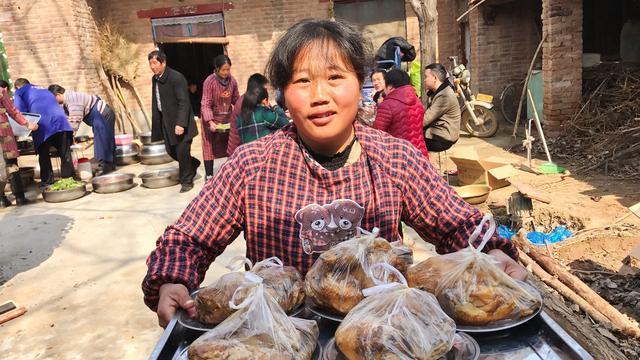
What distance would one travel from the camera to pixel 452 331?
42.3 inches

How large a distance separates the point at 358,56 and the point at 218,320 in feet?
2.88

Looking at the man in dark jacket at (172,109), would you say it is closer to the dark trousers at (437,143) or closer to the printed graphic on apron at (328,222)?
the dark trousers at (437,143)

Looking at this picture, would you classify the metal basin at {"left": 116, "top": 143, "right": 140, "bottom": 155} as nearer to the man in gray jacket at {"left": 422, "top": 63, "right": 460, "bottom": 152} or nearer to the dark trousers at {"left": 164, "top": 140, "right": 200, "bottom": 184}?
the dark trousers at {"left": 164, "top": 140, "right": 200, "bottom": 184}

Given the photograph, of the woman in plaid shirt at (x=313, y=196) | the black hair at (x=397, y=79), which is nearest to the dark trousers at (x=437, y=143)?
the black hair at (x=397, y=79)

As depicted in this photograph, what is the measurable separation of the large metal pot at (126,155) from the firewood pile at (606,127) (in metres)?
8.37

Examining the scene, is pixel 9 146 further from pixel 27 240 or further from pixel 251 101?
pixel 251 101

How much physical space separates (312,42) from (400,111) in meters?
3.83

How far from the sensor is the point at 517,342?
1173mm

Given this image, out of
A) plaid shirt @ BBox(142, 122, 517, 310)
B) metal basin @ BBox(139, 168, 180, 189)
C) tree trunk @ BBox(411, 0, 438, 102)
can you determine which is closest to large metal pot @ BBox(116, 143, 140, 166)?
metal basin @ BBox(139, 168, 180, 189)

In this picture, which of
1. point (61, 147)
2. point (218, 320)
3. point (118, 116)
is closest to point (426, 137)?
point (218, 320)

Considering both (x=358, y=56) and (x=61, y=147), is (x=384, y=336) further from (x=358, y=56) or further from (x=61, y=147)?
(x=61, y=147)

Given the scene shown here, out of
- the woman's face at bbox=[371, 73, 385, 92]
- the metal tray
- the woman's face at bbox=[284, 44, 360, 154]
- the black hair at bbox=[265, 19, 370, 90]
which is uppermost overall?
the woman's face at bbox=[371, 73, 385, 92]

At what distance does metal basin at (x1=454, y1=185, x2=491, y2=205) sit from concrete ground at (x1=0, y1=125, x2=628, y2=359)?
59 centimetres

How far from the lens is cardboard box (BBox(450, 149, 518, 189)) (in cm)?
675
